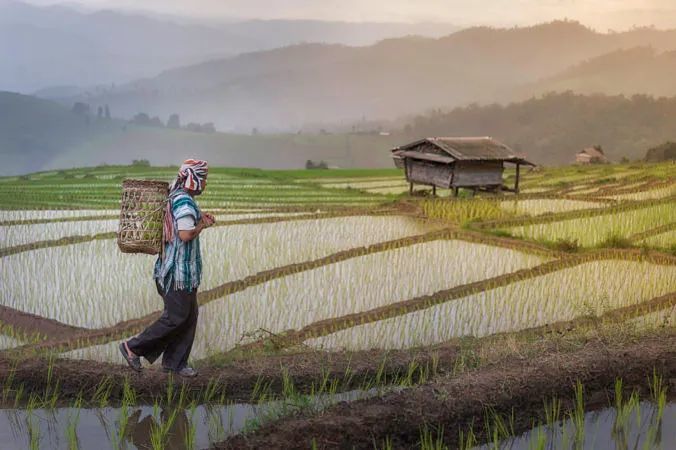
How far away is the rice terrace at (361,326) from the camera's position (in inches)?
114

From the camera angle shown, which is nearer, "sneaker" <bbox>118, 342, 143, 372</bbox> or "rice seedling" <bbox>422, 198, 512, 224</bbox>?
"sneaker" <bbox>118, 342, 143, 372</bbox>

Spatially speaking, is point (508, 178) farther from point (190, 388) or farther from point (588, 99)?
point (190, 388)

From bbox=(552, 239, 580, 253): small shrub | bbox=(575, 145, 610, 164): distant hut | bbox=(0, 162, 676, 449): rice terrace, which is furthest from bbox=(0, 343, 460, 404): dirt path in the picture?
bbox=(575, 145, 610, 164): distant hut

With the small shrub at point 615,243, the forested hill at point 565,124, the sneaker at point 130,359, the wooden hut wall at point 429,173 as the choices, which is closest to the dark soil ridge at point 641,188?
the forested hill at point 565,124

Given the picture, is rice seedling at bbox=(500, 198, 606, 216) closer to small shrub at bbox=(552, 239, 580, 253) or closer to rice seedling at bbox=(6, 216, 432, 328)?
rice seedling at bbox=(6, 216, 432, 328)

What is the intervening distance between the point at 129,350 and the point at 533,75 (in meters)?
7.00

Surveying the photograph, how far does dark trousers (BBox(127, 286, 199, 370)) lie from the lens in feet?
10.3

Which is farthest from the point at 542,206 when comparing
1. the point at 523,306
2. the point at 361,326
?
the point at 361,326

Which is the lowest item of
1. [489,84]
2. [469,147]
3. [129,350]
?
[129,350]

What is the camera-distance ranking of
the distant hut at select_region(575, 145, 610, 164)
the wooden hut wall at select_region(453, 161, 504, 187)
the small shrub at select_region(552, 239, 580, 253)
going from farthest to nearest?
the distant hut at select_region(575, 145, 610, 164)
the wooden hut wall at select_region(453, 161, 504, 187)
the small shrub at select_region(552, 239, 580, 253)

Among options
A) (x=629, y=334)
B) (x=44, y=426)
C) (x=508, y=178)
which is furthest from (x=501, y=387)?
(x=508, y=178)

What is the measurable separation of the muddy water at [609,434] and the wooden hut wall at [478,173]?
184 inches

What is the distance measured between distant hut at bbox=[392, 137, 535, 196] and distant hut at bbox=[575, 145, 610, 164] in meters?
2.05

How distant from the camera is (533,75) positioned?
30.4ft
